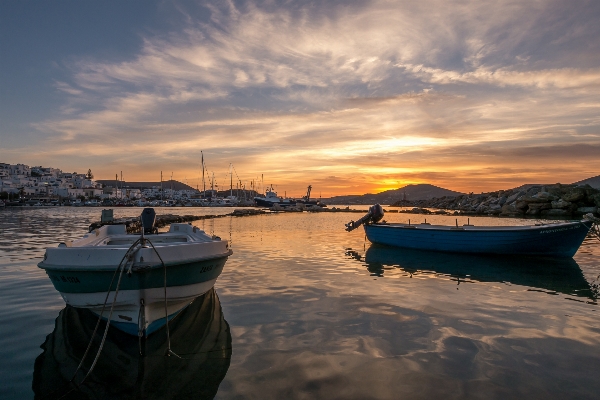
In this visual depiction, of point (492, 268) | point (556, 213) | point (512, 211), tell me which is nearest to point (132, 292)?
point (492, 268)

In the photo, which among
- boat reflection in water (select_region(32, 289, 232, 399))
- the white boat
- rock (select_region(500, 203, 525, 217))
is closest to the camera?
boat reflection in water (select_region(32, 289, 232, 399))

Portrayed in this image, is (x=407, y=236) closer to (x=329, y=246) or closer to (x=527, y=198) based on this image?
(x=329, y=246)

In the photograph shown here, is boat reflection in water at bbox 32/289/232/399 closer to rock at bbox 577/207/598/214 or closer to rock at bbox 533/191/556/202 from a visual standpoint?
rock at bbox 577/207/598/214

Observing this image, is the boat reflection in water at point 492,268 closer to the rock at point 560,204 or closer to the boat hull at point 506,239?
the boat hull at point 506,239

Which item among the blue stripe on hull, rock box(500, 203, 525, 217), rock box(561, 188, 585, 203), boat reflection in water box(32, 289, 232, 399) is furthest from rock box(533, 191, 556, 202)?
the blue stripe on hull

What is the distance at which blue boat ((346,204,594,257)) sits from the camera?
20750mm

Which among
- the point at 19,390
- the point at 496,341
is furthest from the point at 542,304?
the point at 19,390

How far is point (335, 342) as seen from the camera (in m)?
8.42

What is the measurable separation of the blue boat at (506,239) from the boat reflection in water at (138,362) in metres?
17.2

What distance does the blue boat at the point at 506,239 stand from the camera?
817 inches

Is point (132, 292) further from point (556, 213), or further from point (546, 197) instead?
point (546, 197)

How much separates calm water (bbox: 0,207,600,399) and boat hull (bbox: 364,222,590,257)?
20.2ft

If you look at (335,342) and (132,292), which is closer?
(132,292)

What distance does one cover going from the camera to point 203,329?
30.7 feet
